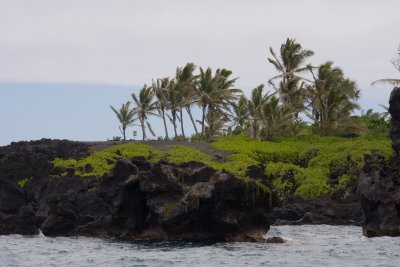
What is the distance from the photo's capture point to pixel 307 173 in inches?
2798

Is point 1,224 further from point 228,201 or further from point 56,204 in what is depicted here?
point 228,201

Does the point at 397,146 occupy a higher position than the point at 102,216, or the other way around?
the point at 397,146

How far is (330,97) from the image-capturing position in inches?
3342

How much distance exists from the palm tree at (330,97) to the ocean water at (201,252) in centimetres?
3988

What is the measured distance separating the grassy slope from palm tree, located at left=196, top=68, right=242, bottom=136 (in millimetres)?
12123

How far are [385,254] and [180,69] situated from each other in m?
64.7

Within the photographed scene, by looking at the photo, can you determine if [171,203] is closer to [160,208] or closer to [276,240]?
[160,208]

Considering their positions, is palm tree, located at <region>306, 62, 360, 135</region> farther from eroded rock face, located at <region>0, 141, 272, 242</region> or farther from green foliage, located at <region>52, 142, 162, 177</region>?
eroded rock face, located at <region>0, 141, 272, 242</region>

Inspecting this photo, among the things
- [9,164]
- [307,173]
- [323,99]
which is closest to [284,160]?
[307,173]

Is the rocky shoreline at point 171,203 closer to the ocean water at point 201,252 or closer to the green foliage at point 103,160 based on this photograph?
the ocean water at point 201,252

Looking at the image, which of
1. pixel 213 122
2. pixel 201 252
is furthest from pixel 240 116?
pixel 201 252

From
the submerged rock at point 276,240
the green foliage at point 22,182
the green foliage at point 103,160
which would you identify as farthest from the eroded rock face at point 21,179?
the submerged rock at point 276,240

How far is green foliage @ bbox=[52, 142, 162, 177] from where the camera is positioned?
63.4 meters

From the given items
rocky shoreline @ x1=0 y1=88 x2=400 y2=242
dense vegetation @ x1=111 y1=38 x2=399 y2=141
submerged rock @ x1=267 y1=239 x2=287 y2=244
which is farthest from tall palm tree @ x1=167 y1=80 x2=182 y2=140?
submerged rock @ x1=267 y1=239 x2=287 y2=244
